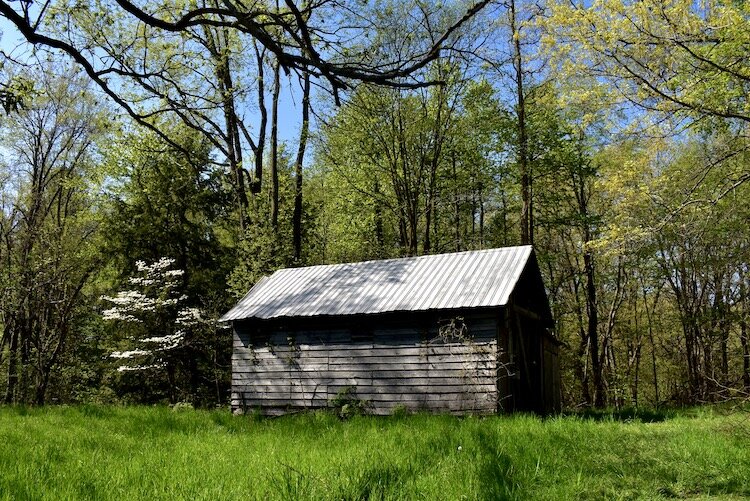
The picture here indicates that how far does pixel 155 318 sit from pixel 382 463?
19.1 meters

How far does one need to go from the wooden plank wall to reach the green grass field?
336cm

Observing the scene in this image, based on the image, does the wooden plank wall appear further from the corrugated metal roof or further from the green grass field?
the green grass field

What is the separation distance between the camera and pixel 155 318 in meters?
22.2

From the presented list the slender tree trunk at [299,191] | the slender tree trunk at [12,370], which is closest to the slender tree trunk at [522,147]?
the slender tree trunk at [299,191]

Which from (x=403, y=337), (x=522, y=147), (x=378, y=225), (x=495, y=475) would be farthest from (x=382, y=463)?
(x=378, y=225)

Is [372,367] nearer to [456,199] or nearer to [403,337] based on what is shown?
[403,337]

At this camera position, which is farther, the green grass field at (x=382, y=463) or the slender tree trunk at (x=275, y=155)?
the slender tree trunk at (x=275, y=155)

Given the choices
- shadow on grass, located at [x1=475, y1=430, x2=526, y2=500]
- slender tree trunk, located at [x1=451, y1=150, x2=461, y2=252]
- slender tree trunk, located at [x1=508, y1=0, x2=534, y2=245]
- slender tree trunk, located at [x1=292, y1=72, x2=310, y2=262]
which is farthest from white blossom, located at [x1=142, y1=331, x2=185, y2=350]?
shadow on grass, located at [x1=475, y1=430, x2=526, y2=500]

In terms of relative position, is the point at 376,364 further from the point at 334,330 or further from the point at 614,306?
the point at 614,306

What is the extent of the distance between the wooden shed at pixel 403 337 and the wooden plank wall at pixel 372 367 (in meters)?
0.02

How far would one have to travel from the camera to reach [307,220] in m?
26.4

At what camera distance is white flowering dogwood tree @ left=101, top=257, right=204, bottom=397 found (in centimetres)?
2003

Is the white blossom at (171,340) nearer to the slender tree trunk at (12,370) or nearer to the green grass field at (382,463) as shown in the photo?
the slender tree trunk at (12,370)

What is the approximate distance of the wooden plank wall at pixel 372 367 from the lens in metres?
12.0
